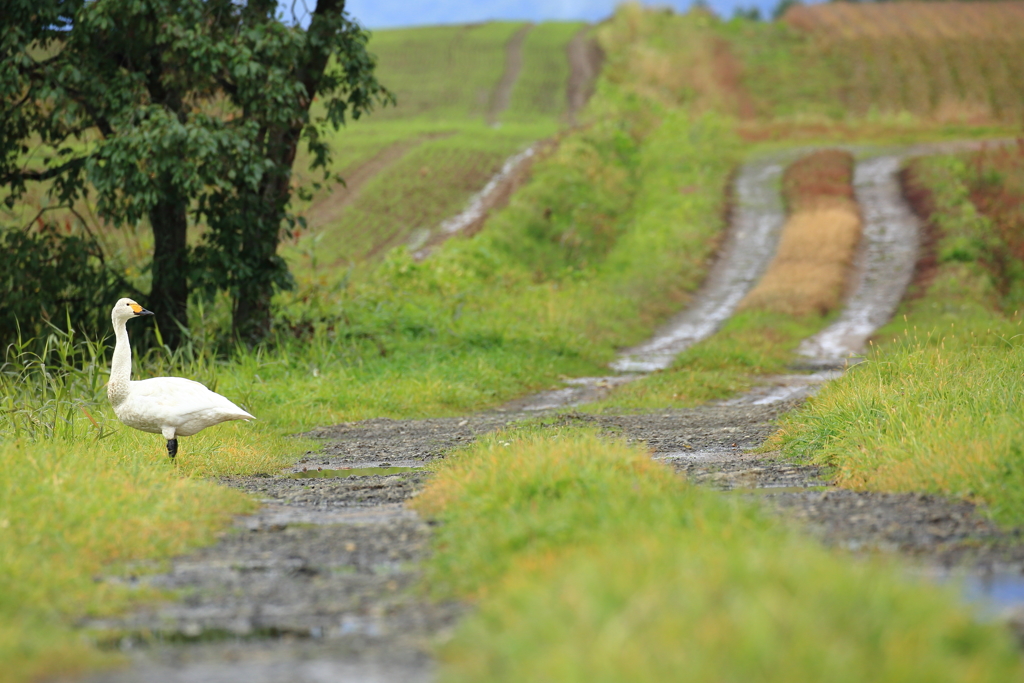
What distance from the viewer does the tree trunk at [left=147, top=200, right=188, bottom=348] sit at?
49.7 feet

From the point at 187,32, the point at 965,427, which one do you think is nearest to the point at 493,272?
the point at 187,32

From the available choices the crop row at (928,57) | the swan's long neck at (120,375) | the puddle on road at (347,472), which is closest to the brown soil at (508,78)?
the crop row at (928,57)

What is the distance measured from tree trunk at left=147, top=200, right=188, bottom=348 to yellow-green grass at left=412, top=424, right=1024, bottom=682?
10.9 m

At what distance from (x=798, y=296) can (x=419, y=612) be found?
18963 millimetres

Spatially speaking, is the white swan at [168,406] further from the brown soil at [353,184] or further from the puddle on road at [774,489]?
the brown soil at [353,184]

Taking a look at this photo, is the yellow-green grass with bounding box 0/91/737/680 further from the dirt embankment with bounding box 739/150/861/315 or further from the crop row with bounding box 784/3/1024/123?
the crop row with bounding box 784/3/1024/123

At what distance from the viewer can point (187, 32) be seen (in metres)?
13.5

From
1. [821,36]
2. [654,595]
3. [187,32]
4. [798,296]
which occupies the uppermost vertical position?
[821,36]

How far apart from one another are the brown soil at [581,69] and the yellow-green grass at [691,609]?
39.6m

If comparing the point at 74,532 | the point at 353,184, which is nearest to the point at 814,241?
the point at 353,184

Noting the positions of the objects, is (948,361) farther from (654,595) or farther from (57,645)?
(57,645)

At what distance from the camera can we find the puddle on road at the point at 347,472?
9.29 meters

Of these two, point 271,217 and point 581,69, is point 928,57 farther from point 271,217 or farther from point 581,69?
point 271,217

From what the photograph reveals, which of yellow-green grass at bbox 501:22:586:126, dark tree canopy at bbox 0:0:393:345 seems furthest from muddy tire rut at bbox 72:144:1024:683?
yellow-green grass at bbox 501:22:586:126
